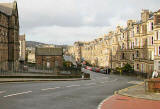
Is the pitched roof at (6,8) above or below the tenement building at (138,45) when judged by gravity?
above

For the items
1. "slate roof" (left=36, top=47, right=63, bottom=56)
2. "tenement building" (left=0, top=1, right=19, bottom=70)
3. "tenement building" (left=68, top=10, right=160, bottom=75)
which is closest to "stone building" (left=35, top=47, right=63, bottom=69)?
"slate roof" (left=36, top=47, right=63, bottom=56)

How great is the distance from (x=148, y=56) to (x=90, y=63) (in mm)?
76209

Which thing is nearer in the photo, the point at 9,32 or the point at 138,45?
the point at 9,32

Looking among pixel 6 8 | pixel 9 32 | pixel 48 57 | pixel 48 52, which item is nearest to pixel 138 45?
pixel 48 57

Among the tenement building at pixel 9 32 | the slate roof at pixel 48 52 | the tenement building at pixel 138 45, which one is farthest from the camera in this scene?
the slate roof at pixel 48 52

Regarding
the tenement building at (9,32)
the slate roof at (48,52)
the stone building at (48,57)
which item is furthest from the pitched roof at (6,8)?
the slate roof at (48,52)

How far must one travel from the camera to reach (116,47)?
81812 mm

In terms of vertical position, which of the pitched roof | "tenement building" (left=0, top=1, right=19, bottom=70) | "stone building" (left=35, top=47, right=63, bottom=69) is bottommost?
"stone building" (left=35, top=47, right=63, bottom=69)

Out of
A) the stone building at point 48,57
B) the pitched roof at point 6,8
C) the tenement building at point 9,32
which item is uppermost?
the pitched roof at point 6,8

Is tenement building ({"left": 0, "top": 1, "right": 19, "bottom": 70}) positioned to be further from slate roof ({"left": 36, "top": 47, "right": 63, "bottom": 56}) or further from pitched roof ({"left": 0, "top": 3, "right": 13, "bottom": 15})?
slate roof ({"left": 36, "top": 47, "right": 63, "bottom": 56})

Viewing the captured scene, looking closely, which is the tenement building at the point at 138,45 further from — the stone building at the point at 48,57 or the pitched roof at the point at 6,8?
the pitched roof at the point at 6,8

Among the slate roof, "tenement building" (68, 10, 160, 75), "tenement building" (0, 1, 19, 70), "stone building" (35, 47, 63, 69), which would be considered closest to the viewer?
"tenement building" (68, 10, 160, 75)

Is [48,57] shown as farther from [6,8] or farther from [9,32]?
[6,8]

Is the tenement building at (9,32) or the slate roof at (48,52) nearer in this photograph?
the tenement building at (9,32)
